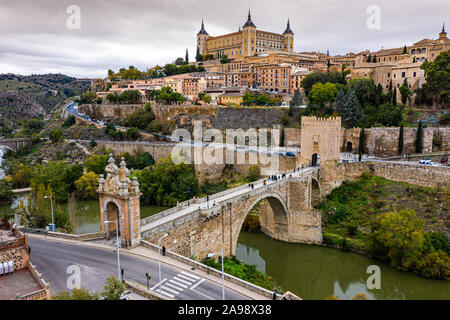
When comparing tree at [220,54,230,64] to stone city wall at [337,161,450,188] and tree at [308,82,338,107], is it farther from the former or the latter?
stone city wall at [337,161,450,188]

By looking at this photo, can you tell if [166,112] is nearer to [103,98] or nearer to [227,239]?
[103,98]

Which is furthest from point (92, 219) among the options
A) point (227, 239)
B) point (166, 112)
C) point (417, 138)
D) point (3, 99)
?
point (3, 99)

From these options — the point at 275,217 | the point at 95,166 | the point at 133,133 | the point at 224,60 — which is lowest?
the point at 275,217

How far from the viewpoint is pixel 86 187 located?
128 ft

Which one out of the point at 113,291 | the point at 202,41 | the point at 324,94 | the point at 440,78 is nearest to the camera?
the point at 113,291

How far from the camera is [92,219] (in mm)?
32281

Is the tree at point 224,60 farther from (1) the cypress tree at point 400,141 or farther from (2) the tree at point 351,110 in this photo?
(1) the cypress tree at point 400,141

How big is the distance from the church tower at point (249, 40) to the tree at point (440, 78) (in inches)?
2296

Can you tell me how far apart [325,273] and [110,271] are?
15.8m

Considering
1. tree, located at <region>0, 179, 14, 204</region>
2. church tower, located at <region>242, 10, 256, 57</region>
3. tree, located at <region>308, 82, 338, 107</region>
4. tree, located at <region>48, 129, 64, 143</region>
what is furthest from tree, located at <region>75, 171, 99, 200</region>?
church tower, located at <region>242, 10, 256, 57</region>

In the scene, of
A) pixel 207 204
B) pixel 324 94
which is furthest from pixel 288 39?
pixel 207 204

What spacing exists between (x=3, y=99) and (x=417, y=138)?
109846 mm

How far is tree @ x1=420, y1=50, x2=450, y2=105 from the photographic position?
124ft

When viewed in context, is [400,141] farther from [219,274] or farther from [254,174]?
[219,274]
